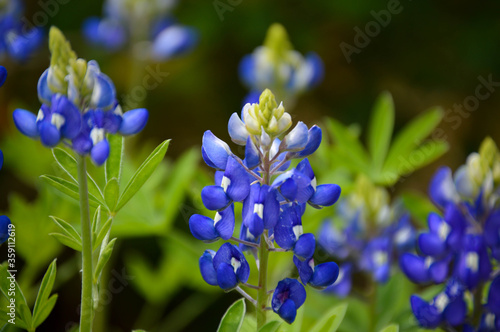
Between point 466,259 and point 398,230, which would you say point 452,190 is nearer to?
point 466,259

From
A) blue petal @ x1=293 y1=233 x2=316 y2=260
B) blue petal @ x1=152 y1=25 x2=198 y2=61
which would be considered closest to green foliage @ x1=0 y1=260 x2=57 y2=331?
blue petal @ x1=293 y1=233 x2=316 y2=260

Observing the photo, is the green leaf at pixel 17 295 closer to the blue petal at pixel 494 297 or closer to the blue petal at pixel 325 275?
the blue petal at pixel 325 275

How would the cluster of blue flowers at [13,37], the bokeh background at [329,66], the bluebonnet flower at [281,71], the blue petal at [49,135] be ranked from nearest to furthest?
the blue petal at [49,135]
the cluster of blue flowers at [13,37]
the bluebonnet flower at [281,71]
the bokeh background at [329,66]

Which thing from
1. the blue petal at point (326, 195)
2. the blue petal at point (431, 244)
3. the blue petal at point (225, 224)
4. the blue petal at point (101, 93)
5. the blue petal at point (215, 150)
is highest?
the blue petal at point (101, 93)

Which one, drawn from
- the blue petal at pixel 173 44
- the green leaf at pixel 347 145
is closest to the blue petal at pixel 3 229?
the green leaf at pixel 347 145

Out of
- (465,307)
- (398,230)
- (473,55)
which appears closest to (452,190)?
(465,307)

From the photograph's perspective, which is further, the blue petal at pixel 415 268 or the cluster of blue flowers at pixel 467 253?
the blue petal at pixel 415 268

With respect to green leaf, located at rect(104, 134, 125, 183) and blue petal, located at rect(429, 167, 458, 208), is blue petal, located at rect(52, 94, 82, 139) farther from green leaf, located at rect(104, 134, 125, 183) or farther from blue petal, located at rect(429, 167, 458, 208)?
blue petal, located at rect(429, 167, 458, 208)
